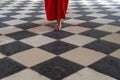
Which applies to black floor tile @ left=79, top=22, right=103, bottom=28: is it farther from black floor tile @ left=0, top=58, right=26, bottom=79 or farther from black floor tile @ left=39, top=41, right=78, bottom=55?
black floor tile @ left=0, top=58, right=26, bottom=79

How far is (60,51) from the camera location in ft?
5.63

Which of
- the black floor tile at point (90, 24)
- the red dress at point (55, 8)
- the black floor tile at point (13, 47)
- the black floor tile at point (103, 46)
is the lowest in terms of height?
the black floor tile at point (90, 24)

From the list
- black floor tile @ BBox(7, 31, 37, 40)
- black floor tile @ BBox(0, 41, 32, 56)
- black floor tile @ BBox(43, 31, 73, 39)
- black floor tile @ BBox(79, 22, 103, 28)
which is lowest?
black floor tile @ BBox(79, 22, 103, 28)

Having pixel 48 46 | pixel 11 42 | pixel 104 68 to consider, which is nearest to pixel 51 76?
pixel 104 68

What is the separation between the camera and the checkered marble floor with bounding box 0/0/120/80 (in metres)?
1.34

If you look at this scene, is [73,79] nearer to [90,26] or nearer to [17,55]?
[17,55]

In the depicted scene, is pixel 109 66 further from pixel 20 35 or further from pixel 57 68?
pixel 20 35

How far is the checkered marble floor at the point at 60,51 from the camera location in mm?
1336

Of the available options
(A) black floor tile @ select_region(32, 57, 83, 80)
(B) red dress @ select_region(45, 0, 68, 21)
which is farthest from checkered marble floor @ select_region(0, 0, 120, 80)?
(B) red dress @ select_region(45, 0, 68, 21)

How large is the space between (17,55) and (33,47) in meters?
0.21

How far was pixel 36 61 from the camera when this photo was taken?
59.8 inches

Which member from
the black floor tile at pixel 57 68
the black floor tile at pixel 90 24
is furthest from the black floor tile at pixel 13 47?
the black floor tile at pixel 90 24

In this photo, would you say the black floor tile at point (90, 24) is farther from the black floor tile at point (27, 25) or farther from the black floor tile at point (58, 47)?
the black floor tile at point (58, 47)

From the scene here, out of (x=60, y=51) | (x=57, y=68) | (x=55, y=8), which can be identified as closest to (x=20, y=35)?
(x=55, y=8)
